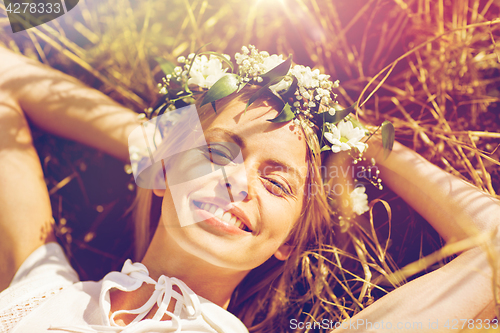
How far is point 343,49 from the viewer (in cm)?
207

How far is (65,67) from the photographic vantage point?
208 cm

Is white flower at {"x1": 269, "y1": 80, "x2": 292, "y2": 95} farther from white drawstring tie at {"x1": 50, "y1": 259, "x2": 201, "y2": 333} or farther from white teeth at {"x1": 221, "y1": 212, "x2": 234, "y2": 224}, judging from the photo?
white drawstring tie at {"x1": 50, "y1": 259, "x2": 201, "y2": 333}

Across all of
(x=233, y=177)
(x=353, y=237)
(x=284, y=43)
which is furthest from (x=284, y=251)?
(x=284, y=43)

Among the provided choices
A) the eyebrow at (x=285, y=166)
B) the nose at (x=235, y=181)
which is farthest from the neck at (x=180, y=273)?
the eyebrow at (x=285, y=166)

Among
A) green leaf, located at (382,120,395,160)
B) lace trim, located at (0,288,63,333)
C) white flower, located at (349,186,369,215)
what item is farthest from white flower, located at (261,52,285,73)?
lace trim, located at (0,288,63,333)

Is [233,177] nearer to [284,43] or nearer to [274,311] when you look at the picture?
[274,311]

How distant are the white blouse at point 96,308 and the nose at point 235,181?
46 cm

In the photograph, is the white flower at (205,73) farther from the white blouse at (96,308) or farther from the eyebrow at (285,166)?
the white blouse at (96,308)

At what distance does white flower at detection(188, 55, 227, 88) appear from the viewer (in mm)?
1353

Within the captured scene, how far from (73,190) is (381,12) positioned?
242 cm

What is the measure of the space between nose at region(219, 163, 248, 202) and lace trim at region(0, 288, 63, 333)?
96 cm

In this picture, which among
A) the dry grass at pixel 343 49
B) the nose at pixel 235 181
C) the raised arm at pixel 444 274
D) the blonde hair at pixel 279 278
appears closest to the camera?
the raised arm at pixel 444 274

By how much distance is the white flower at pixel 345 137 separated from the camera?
1229 mm

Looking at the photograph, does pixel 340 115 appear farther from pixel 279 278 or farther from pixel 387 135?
pixel 279 278
